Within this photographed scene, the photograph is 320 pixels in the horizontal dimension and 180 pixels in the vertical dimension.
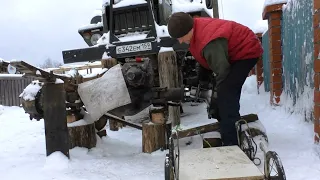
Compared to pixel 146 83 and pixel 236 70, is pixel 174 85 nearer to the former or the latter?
pixel 146 83

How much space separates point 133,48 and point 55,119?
2.42 m

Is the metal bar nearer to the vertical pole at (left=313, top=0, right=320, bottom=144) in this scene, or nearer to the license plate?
the license plate

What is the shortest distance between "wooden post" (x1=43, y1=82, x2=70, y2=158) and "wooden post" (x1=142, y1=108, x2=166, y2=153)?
901 millimetres

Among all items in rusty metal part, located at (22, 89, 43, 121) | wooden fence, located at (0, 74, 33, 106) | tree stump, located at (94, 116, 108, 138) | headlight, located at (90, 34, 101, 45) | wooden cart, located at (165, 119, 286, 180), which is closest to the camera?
wooden cart, located at (165, 119, 286, 180)

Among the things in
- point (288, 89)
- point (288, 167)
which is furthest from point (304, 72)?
point (288, 167)

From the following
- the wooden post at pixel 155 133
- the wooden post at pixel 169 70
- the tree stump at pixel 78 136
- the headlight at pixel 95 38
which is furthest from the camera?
the headlight at pixel 95 38

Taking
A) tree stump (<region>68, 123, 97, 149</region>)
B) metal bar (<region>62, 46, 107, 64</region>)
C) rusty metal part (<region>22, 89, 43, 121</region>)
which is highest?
metal bar (<region>62, 46, 107, 64</region>)

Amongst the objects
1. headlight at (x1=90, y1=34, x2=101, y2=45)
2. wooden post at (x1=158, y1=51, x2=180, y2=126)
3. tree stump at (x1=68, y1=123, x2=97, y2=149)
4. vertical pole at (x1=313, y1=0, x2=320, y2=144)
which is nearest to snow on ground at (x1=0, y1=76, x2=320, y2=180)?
tree stump at (x1=68, y1=123, x2=97, y2=149)

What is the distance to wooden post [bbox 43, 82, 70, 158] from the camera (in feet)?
11.8

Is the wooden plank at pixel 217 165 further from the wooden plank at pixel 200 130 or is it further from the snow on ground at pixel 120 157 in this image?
the wooden plank at pixel 200 130

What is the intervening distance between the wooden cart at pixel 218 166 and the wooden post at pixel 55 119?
1606 millimetres

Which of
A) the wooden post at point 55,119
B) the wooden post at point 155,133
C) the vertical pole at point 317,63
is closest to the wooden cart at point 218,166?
the vertical pole at point 317,63

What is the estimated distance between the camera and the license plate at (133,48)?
564cm

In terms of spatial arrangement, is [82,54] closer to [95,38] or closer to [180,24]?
[95,38]
